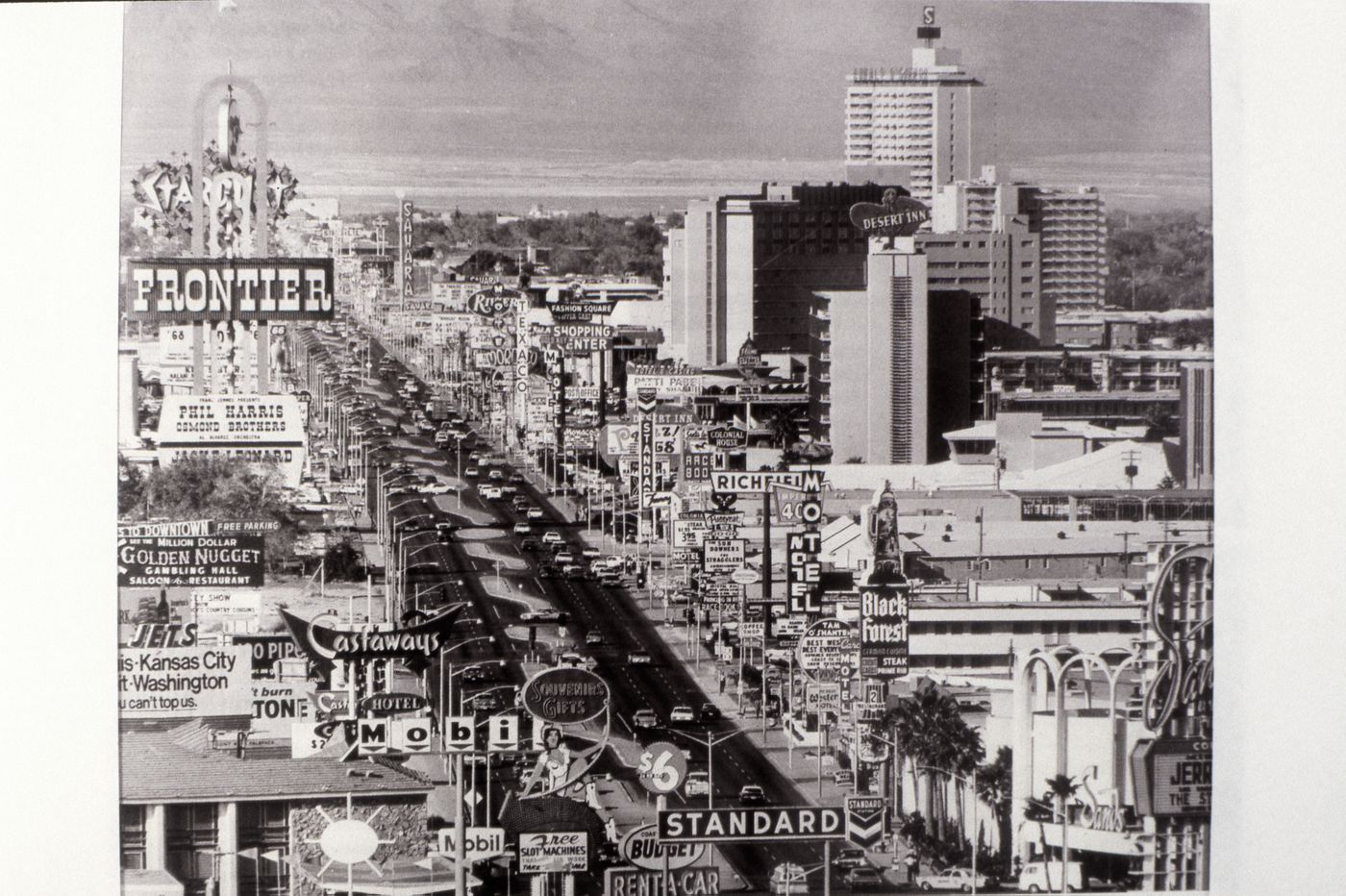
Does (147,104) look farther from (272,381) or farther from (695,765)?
(695,765)

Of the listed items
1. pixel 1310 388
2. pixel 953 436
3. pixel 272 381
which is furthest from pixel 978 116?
pixel 272 381

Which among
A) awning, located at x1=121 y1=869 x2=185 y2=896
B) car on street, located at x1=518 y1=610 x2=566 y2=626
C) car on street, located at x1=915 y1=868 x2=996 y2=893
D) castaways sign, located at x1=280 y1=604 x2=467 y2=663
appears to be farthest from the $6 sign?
awning, located at x1=121 y1=869 x2=185 y2=896

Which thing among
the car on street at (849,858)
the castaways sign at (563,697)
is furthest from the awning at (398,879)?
the car on street at (849,858)

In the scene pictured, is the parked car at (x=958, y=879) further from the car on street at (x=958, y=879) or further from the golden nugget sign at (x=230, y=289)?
the golden nugget sign at (x=230, y=289)

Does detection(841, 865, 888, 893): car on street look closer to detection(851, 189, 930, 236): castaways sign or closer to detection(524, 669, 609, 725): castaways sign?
detection(524, 669, 609, 725): castaways sign

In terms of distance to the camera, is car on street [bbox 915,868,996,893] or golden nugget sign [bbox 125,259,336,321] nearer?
golden nugget sign [bbox 125,259,336,321]

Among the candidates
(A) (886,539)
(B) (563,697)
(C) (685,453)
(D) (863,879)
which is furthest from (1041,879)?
(C) (685,453)

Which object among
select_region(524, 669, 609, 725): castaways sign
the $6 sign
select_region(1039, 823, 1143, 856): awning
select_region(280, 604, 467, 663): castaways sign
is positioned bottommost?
select_region(1039, 823, 1143, 856): awning
